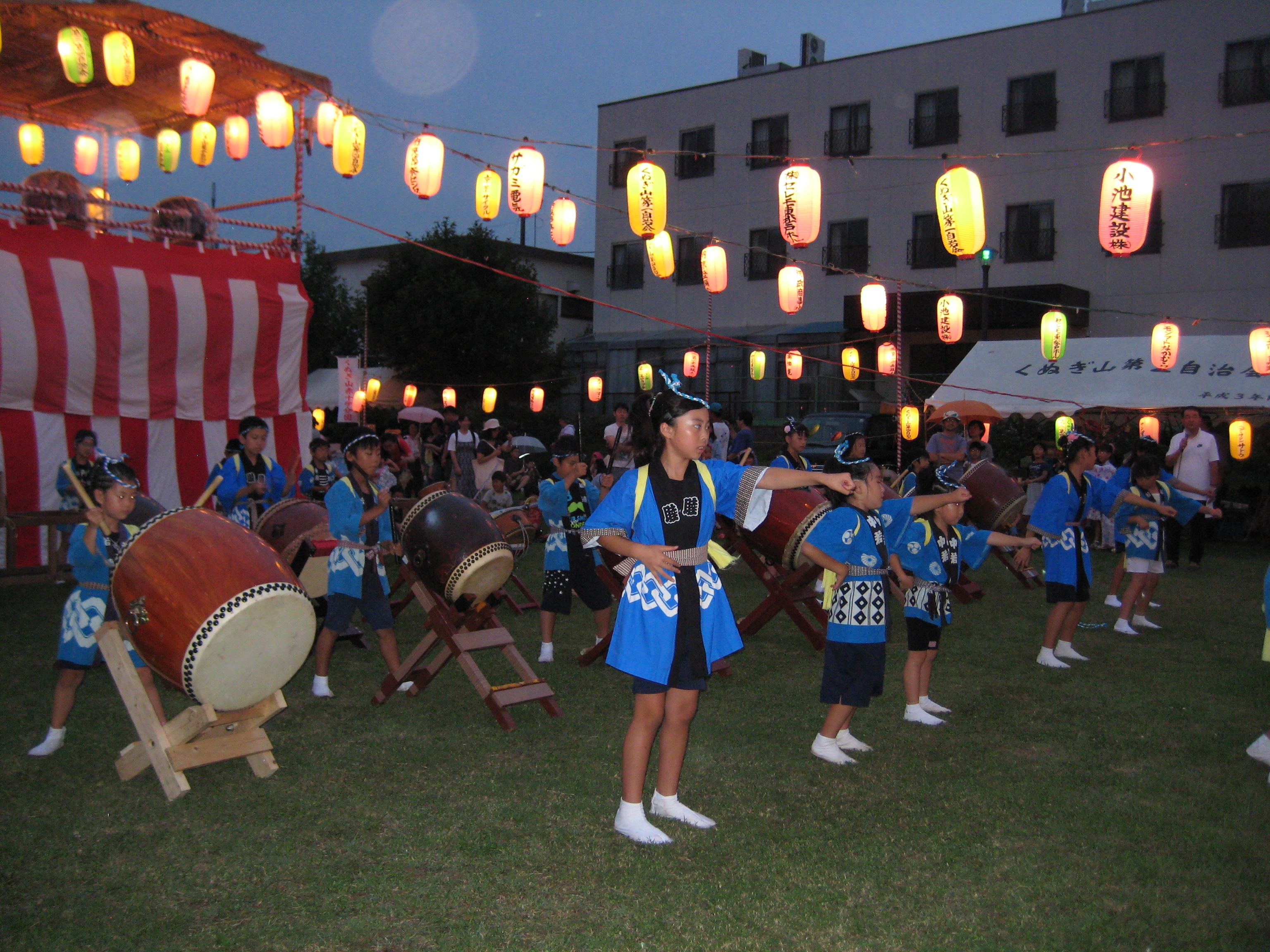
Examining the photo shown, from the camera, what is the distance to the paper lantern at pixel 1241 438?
450 inches

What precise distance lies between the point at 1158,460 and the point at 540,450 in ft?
43.9

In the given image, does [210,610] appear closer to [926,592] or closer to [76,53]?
[926,592]

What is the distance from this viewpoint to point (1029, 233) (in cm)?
1869

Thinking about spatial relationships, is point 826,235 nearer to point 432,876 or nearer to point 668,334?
point 668,334

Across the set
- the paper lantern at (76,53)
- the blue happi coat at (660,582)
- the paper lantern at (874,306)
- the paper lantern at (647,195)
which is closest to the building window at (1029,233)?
the paper lantern at (874,306)

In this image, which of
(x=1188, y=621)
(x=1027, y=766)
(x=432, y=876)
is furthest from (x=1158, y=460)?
(x=432, y=876)

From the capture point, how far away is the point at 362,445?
16.1ft

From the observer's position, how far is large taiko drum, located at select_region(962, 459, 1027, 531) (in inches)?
326

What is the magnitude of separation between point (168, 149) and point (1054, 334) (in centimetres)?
1179

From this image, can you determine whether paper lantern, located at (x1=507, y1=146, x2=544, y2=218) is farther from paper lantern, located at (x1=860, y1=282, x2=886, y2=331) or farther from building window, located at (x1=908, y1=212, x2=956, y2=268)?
building window, located at (x1=908, y1=212, x2=956, y2=268)

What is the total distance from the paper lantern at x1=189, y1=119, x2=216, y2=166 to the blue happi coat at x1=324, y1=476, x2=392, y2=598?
8.61 metres

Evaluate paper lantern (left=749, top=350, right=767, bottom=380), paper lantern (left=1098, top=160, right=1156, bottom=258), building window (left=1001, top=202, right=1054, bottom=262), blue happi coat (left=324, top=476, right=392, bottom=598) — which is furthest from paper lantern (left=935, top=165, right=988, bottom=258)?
building window (left=1001, top=202, right=1054, bottom=262)

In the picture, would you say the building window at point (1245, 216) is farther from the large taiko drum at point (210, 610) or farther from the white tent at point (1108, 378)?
the large taiko drum at point (210, 610)

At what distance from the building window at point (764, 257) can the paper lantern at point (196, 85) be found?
13.8m
